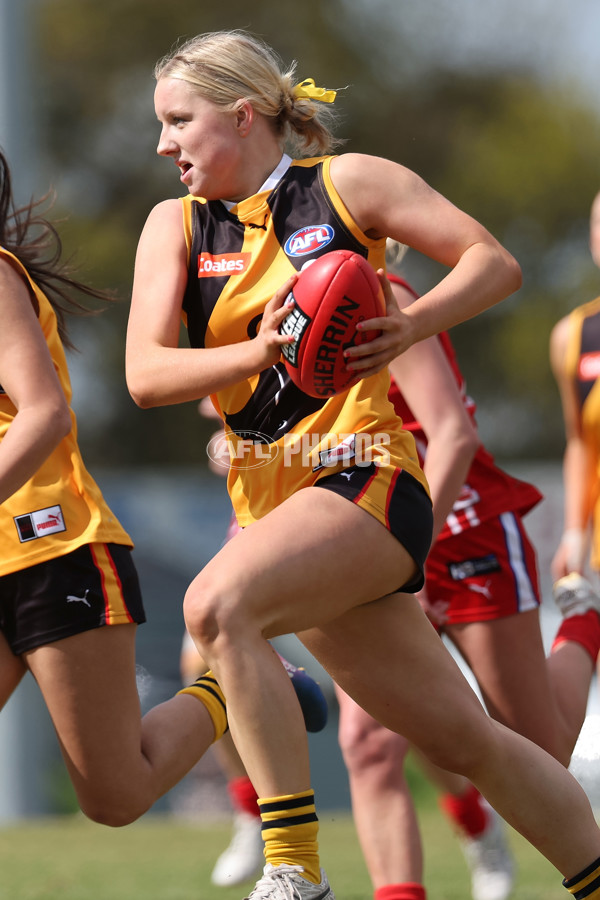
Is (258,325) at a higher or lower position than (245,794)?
higher

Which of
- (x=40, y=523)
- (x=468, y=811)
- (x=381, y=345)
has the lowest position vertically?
(x=468, y=811)

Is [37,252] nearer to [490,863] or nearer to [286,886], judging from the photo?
[286,886]

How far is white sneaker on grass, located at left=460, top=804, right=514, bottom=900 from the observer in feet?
17.6

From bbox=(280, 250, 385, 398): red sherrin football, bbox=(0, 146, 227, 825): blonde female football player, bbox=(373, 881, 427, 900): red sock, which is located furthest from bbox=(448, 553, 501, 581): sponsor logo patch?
bbox=(280, 250, 385, 398): red sherrin football

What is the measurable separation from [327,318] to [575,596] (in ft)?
7.48

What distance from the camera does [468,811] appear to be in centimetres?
546

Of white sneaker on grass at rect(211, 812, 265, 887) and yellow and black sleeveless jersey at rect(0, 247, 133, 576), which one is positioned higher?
yellow and black sleeveless jersey at rect(0, 247, 133, 576)

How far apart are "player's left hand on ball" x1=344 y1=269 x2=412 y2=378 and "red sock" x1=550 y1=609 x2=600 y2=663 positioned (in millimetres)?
2015

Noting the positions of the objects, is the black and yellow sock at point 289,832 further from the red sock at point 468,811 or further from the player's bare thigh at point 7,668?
the red sock at point 468,811

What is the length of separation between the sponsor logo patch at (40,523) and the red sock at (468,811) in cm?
223

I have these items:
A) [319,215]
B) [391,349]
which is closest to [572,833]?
[391,349]

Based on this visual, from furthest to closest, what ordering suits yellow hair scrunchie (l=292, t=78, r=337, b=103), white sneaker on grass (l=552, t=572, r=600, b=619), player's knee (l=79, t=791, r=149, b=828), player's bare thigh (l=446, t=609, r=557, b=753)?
white sneaker on grass (l=552, t=572, r=600, b=619), player's bare thigh (l=446, t=609, r=557, b=753), player's knee (l=79, t=791, r=149, b=828), yellow hair scrunchie (l=292, t=78, r=337, b=103)

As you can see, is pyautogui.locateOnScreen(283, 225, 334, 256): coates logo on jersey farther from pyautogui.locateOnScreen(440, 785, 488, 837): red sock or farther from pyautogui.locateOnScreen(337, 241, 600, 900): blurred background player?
pyautogui.locateOnScreen(440, 785, 488, 837): red sock

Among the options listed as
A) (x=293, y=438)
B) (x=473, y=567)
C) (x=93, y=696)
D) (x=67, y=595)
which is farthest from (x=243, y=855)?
(x=293, y=438)
